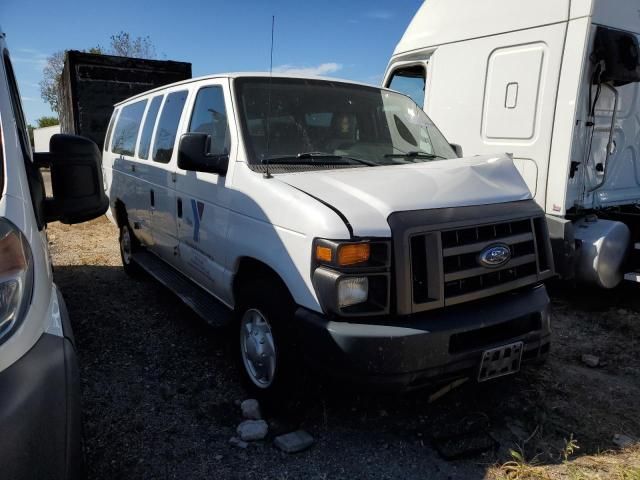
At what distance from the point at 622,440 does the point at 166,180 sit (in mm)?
3854

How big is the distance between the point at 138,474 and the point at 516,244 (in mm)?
2403

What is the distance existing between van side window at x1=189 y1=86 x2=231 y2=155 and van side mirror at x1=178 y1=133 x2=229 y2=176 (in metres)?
0.13

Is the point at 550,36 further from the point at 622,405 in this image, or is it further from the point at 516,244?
the point at 622,405

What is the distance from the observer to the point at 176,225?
4418 millimetres

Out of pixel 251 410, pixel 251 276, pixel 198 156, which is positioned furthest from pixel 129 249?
pixel 251 410

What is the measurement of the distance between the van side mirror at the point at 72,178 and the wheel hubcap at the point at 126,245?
3704 mm

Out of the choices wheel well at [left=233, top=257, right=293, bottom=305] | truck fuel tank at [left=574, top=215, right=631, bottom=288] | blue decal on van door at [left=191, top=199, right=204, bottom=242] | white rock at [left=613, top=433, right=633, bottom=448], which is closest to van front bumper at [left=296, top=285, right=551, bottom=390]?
wheel well at [left=233, top=257, right=293, bottom=305]

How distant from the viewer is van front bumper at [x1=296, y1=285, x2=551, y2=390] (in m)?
2.50

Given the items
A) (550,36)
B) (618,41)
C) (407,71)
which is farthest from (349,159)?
(407,71)

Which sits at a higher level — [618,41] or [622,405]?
[618,41]

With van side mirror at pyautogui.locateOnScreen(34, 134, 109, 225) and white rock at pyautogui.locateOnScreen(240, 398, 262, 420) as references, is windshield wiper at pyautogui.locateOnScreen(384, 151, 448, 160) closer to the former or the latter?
white rock at pyautogui.locateOnScreen(240, 398, 262, 420)

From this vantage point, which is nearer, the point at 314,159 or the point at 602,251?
the point at 314,159

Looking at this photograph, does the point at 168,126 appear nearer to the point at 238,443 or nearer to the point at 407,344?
the point at 238,443

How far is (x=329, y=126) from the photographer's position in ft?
12.2
